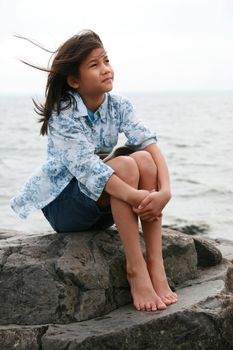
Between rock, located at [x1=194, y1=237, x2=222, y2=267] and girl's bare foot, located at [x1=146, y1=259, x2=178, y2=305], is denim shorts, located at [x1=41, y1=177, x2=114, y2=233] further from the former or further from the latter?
rock, located at [x1=194, y1=237, x2=222, y2=267]

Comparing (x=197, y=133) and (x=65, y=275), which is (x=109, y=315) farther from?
(x=197, y=133)

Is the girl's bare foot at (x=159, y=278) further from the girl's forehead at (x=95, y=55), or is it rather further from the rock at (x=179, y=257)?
the girl's forehead at (x=95, y=55)

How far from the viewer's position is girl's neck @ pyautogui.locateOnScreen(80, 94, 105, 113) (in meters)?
4.01

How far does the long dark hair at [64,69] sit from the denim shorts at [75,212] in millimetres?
391

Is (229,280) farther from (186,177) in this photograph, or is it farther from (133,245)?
(186,177)

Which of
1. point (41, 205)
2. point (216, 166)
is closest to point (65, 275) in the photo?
point (41, 205)

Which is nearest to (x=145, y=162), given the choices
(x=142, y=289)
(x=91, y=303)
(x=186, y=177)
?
(x=142, y=289)

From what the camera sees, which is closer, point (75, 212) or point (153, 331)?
point (153, 331)

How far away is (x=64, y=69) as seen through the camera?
12.9 ft

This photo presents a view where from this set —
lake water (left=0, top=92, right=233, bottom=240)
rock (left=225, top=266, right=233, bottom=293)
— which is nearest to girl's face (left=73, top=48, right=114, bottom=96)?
rock (left=225, top=266, right=233, bottom=293)

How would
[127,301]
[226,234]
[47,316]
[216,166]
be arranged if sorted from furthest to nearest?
[216,166] → [226,234] → [127,301] → [47,316]

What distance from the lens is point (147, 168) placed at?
12.3ft

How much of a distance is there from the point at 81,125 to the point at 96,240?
24.8 inches

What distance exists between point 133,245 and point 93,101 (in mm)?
884
